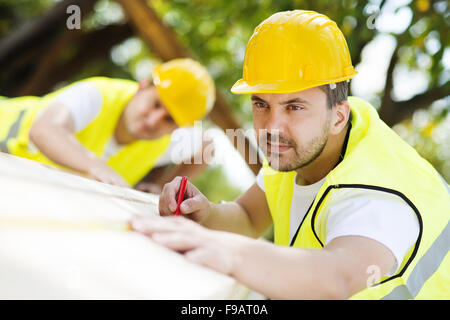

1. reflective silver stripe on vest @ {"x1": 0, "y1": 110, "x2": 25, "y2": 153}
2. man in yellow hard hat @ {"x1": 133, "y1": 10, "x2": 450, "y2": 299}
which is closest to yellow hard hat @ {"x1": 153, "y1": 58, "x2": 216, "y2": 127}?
reflective silver stripe on vest @ {"x1": 0, "y1": 110, "x2": 25, "y2": 153}

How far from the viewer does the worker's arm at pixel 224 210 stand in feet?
5.24

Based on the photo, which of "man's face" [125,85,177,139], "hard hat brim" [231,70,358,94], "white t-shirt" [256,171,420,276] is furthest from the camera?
"man's face" [125,85,177,139]

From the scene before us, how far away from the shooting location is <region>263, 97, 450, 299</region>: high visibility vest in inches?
50.8

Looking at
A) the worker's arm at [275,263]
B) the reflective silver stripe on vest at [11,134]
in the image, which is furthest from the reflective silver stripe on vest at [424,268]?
the reflective silver stripe on vest at [11,134]

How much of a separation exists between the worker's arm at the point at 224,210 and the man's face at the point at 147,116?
4.41 feet

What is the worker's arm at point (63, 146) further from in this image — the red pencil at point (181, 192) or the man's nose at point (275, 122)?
the man's nose at point (275, 122)

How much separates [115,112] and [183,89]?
541mm

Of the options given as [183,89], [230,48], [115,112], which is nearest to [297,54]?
[183,89]

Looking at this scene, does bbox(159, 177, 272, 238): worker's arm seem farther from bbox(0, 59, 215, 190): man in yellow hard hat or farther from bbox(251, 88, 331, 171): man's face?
bbox(0, 59, 215, 190): man in yellow hard hat

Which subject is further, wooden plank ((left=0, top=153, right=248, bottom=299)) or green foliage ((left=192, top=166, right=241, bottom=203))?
green foliage ((left=192, top=166, right=241, bottom=203))

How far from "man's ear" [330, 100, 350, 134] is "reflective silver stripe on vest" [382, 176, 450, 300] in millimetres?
468

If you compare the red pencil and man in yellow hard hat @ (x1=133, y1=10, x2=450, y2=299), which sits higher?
man in yellow hard hat @ (x1=133, y1=10, x2=450, y2=299)
